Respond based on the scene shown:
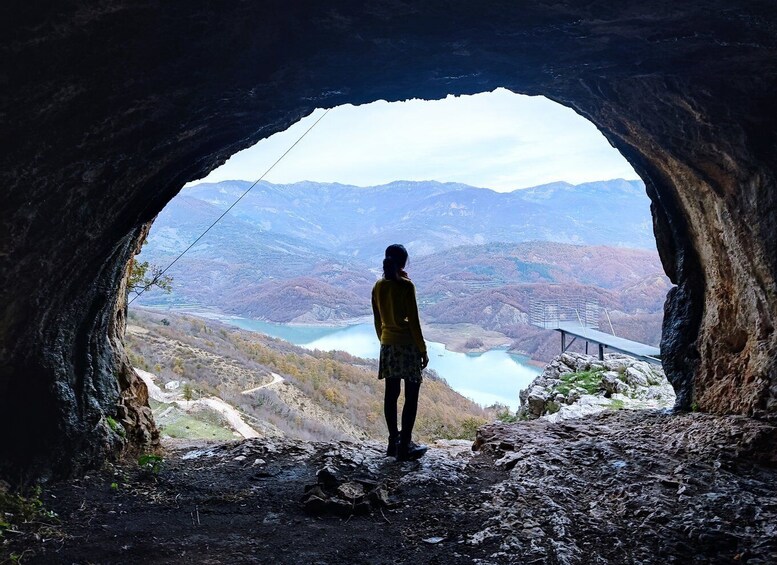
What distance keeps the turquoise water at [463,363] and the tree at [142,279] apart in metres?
21.7

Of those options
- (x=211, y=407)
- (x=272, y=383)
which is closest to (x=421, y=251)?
(x=272, y=383)

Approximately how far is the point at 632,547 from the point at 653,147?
496 cm

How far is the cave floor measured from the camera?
3.72 meters

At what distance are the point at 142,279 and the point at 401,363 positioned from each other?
640 cm

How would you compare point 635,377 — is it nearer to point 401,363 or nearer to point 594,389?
point 594,389

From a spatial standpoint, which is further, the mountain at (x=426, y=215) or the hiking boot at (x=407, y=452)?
the mountain at (x=426, y=215)

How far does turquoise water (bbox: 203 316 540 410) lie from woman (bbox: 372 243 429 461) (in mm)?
25143

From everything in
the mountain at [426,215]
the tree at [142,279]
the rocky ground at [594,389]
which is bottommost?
the rocky ground at [594,389]

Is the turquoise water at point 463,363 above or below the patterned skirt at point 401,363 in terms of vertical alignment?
below

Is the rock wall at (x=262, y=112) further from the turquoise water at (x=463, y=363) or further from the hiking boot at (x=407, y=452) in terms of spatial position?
the turquoise water at (x=463, y=363)

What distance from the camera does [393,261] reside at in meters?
5.57

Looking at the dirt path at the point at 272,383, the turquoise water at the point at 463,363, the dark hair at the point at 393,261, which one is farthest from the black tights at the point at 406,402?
the turquoise water at the point at 463,363

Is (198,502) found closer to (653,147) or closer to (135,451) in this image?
(135,451)

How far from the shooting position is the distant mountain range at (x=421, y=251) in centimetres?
5997
